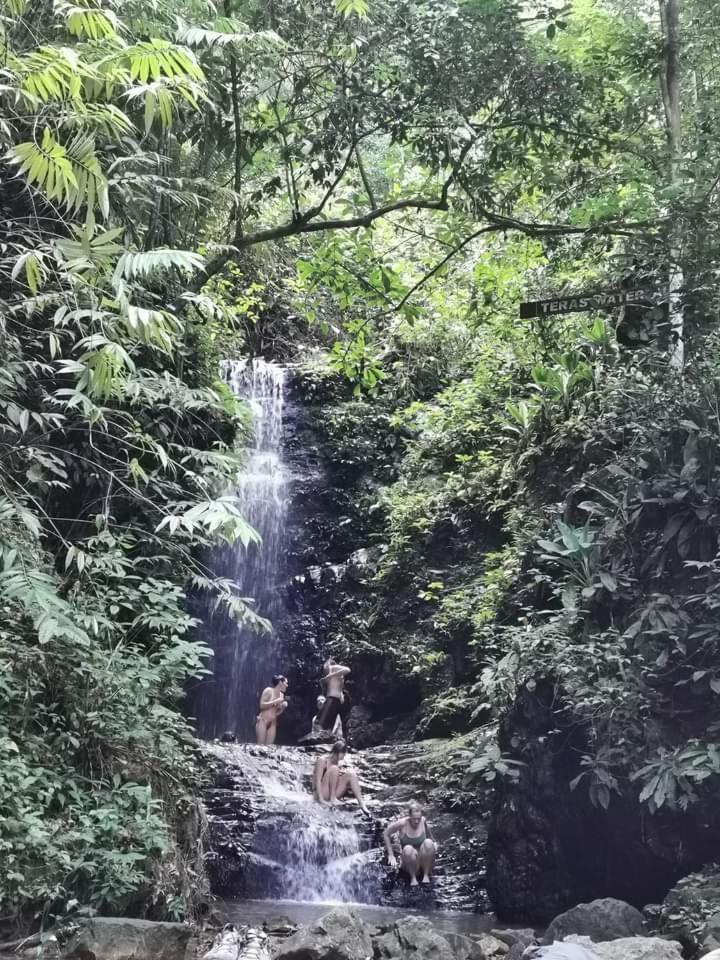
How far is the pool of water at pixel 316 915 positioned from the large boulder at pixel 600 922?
1303 mm

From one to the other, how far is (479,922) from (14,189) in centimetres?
764

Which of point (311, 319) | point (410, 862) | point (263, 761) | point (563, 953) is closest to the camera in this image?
point (563, 953)

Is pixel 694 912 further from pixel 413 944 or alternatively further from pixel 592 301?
pixel 592 301

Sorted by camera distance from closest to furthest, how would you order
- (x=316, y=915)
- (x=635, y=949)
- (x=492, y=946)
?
(x=635, y=949) → (x=492, y=946) → (x=316, y=915)

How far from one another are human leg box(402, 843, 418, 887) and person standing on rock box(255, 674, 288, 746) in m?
3.98

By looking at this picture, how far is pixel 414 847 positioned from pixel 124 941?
416 cm

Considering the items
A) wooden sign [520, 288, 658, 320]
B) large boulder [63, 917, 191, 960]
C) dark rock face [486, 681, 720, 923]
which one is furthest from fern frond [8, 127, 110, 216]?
dark rock face [486, 681, 720, 923]

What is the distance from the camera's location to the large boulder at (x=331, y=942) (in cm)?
619

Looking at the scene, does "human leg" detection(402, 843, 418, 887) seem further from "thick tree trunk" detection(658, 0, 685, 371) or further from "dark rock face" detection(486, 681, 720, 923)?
Result: "thick tree trunk" detection(658, 0, 685, 371)

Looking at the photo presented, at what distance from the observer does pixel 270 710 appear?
508 inches

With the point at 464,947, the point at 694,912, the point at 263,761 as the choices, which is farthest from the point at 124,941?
the point at 263,761

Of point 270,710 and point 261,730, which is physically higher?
point 270,710

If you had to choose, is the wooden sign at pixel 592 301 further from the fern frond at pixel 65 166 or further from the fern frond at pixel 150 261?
the fern frond at pixel 65 166

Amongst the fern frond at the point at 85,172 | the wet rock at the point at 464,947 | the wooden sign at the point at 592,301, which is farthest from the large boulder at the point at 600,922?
the fern frond at the point at 85,172
